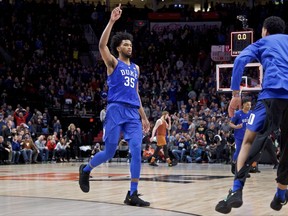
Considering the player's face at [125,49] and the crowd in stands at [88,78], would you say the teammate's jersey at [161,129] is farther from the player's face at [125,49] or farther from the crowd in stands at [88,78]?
the player's face at [125,49]

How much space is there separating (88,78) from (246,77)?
8.98m

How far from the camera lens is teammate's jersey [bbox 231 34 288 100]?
4746 millimetres

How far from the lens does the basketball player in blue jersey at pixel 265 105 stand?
476cm

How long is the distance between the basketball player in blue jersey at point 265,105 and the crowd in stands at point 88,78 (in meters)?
12.7

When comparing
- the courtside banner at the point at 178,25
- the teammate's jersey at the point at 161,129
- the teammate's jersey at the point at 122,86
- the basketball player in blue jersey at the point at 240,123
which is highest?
the courtside banner at the point at 178,25

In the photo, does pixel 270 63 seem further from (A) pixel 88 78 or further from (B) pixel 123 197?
(A) pixel 88 78

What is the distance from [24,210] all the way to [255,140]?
2469 millimetres

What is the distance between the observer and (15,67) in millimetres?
24484

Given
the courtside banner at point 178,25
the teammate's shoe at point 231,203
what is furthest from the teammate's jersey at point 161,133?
the courtside banner at point 178,25

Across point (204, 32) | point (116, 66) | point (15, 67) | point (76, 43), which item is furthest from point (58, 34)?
point (116, 66)

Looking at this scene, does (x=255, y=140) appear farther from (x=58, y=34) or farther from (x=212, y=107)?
(x=58, y=34)

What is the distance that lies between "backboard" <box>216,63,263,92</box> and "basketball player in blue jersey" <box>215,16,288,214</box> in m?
12.2

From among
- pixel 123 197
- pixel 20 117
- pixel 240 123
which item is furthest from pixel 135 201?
pixel 20 117

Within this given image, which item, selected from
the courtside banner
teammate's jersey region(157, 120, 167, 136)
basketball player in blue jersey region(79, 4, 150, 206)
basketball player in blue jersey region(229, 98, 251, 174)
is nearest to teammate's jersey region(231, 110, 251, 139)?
basketball player in blue jersey region(229, 98, 251, 174)
